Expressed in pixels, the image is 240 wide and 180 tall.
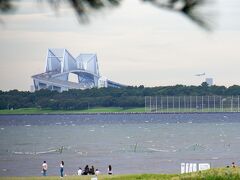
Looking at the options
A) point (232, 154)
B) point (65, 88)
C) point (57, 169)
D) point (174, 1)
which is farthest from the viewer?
point (65, 88)

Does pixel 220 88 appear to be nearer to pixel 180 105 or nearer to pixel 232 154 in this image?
pixel 180 105

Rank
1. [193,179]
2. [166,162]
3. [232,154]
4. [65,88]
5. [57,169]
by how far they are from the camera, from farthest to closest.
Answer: [65,88] < [232,154] < [166,162] < [57,169] < [193,179]

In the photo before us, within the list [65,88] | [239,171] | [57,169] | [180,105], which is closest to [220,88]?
[180,105]

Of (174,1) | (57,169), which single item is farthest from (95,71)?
(174,1)

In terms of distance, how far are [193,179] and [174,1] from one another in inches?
509

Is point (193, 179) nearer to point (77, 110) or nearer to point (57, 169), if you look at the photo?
point (57, 169)

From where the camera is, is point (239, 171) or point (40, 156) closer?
point (239, 171)

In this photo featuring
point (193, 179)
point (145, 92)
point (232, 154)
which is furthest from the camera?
point (145, 92)

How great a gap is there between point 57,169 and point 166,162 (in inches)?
315

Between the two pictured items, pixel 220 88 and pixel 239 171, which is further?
pixel 220 88

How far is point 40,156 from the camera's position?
60.8m

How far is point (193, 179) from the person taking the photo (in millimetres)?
17188

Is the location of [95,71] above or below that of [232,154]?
above

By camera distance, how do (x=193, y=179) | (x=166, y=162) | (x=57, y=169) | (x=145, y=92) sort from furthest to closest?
1. (x=145, y=92)
2. (x=166, y=162)
3. (x=57, y=169)
4. (x=193, y=179)
